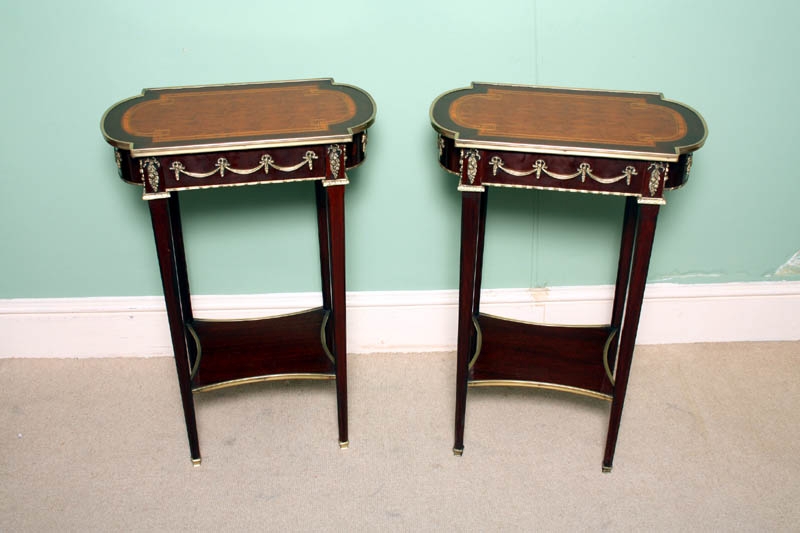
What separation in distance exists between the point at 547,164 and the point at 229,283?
1.27 meters

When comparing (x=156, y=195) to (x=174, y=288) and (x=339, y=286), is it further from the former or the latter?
(x=339, y=286)

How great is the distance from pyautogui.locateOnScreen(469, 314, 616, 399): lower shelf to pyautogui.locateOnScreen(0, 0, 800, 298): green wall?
23 centimetres

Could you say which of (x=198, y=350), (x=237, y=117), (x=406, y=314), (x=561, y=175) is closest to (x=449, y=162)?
(x=561, y=175)

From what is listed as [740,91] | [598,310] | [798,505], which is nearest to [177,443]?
[598,310]

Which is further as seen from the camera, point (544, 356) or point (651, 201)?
point (544, 356)

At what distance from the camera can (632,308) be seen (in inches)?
76.7

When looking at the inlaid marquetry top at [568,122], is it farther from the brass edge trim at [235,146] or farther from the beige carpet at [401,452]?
the beige carpet at [401,452]

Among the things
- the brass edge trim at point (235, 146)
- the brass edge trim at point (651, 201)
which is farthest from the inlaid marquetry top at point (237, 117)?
the brass edge trim at point (651, 201)

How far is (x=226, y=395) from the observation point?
2.48 metres

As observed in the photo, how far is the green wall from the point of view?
7.30ft

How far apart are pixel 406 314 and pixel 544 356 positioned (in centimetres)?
54

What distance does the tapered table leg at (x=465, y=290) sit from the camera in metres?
1.86

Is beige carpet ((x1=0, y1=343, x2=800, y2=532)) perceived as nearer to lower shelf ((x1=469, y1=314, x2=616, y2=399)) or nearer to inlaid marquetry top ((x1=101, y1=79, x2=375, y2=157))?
lower shelf ((x1=469, y1=314, x2=616, y2=399))

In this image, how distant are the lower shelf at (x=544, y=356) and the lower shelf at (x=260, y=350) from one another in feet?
1.64
